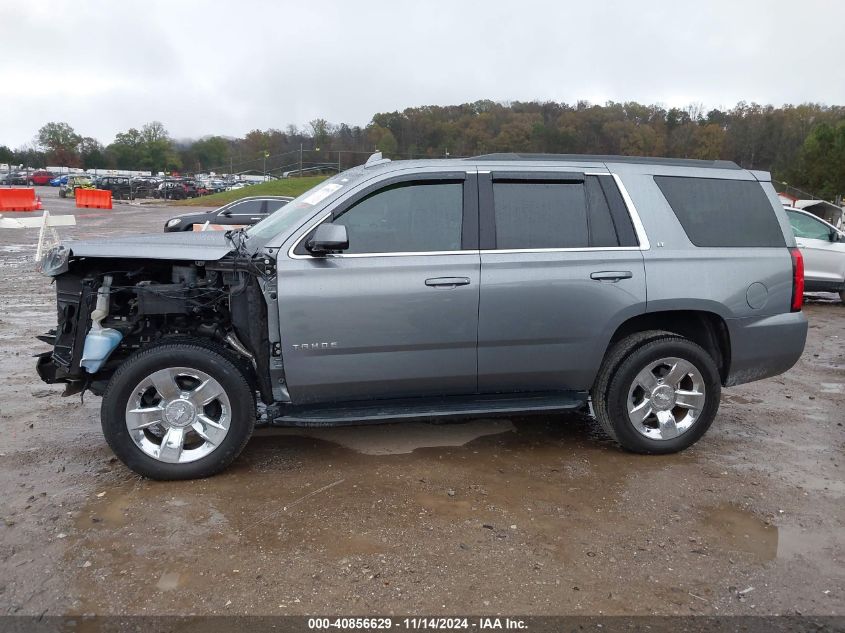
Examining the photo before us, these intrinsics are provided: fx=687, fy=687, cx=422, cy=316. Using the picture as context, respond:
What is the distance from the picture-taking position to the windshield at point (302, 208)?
14.2ft

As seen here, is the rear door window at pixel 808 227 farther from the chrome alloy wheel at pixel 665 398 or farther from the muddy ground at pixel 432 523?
the chrome alloy wheel at pixel 665 398

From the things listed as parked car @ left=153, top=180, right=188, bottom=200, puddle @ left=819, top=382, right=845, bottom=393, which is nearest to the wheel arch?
puddle @ left=819, top=382, right=845, bottom=393

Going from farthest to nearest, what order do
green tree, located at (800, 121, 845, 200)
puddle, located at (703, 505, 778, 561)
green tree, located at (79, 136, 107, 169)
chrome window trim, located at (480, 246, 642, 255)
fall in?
→ green tree, located at (79, 136, 107, 169) → green tree, located at (800, 121, 845, 200) → chrome window trim, located at (480, 246, 642, 255) → puddle, located at (703, 505, 778, 561)

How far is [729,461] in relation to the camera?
4629 millimetres

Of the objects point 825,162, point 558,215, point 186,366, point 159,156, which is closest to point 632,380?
point 558,215

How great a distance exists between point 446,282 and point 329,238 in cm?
77

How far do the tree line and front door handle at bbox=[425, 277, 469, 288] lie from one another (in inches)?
1321

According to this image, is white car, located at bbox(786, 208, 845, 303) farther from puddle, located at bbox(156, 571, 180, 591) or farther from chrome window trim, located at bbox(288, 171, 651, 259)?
puddle, located at bbox(156, 571, 180, 591)

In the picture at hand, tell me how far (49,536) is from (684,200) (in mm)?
4317

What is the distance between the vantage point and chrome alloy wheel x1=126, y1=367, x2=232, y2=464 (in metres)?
4.05

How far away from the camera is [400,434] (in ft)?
16.4

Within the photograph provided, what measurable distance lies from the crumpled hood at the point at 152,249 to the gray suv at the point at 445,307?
0.02 m

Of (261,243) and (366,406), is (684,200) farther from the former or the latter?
(261,243)

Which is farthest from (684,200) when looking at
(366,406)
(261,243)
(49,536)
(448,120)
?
(448,120)
